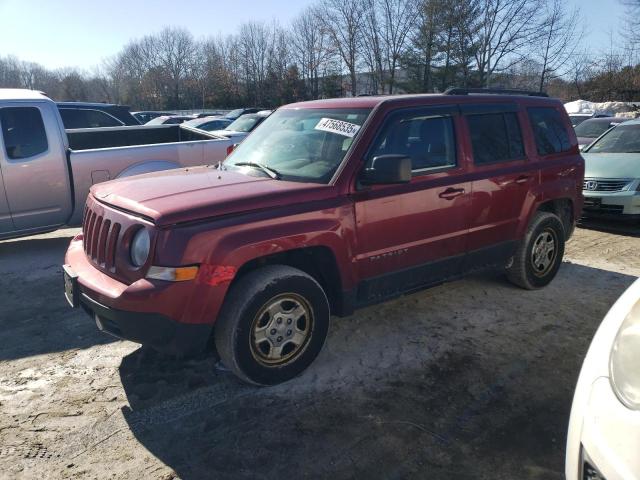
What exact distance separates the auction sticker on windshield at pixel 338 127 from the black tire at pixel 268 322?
1.16 metres

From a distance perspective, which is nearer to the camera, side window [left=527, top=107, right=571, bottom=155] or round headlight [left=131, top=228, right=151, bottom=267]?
round headlight [left=131, top=228, right=151, bottom=267]

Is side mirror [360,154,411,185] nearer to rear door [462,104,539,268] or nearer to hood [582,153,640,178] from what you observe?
rear door [462,104,539,268]

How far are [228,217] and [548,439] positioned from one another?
2296mm

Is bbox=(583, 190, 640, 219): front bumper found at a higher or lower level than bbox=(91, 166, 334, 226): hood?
lower

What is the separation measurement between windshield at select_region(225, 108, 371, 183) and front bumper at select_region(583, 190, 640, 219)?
18.3ft

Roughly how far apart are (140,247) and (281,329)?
105cm

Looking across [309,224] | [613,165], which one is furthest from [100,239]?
[613,165]

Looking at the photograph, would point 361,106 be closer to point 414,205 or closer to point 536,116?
point 414,205

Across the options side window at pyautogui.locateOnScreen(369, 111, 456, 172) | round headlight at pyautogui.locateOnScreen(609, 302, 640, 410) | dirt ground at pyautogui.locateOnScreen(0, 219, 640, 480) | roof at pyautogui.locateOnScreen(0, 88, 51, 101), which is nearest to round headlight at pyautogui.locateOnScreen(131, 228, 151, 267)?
dirt ground at pyautogui.locateOnScreen(0, 219, 640, 480)

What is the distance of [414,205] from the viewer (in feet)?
12.8

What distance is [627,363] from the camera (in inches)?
71.8

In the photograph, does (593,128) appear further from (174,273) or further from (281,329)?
(174,273)

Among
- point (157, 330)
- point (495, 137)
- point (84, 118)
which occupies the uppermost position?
point (84, 118)

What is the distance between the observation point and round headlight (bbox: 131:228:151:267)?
301 centimetres
